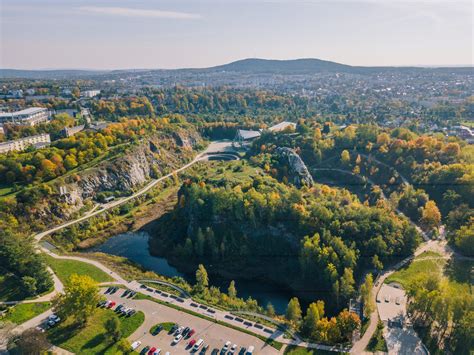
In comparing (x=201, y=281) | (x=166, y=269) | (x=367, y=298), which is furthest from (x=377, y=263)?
(x=166, y=269)

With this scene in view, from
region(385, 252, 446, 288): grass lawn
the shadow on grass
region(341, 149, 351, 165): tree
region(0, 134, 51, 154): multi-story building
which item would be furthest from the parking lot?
region(0, 134, 51, 154): multi-story building

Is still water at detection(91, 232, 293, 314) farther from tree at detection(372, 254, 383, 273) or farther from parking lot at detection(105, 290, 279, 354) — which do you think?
tree at detection(372, 254, 383, 273)

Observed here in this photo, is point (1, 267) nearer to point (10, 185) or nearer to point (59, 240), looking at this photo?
point (59, 240)

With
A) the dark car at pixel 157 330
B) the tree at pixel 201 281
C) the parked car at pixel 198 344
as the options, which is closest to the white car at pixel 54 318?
the dark car at pixel 157 330

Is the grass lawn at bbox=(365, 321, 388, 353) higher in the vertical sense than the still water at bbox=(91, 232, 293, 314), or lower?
higher

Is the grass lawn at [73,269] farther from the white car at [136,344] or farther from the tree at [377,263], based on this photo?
the tree at [377,263]
